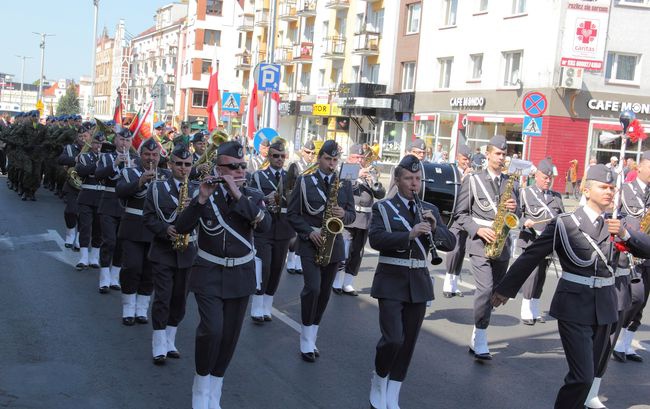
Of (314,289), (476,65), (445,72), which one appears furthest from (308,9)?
(314,289)

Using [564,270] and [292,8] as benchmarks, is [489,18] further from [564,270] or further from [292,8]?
[564,270]

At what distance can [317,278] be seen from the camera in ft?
26.9

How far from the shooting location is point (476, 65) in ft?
123

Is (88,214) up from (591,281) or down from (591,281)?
down

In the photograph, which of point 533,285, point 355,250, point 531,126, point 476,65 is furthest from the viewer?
point 476,65

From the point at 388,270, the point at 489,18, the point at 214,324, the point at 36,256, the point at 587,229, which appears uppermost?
the point at 489,18

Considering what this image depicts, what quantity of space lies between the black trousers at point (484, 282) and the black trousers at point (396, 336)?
77.3 inches

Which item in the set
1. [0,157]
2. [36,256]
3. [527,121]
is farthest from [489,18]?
[36,256]

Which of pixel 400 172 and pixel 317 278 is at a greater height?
pixel 400 172

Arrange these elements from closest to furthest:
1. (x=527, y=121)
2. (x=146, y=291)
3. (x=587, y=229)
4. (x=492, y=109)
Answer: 1. (x=587, y=229)
2. (x=146, y=291)
3. (x=527, y=121)
4. (x=492, y=109)

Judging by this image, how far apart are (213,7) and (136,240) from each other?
264 feet

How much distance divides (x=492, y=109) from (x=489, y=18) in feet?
14.0

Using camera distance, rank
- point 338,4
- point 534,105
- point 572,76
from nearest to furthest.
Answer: point 534,105
point 572,76
point 338,4

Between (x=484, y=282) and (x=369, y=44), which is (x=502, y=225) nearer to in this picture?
(x=484, y=282)
